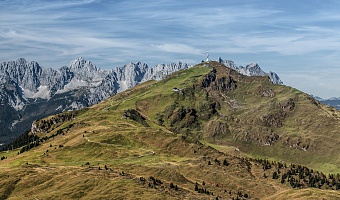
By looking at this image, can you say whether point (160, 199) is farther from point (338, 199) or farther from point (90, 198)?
point (338, 199)

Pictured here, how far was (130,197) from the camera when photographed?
19950cm

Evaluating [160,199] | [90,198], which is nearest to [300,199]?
[160,199]

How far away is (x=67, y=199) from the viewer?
19975cm

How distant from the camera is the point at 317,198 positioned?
198 meters

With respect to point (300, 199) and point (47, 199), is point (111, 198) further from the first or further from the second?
point (300, 199)

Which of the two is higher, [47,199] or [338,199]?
[338,199]

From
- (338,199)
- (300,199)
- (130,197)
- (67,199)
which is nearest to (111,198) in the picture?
(130,197)

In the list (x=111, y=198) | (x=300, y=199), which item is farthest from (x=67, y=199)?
(x=300, y=199)

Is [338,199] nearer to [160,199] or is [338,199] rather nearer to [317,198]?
[317,198]

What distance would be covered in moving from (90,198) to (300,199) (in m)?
116

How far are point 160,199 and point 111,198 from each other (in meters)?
26.9

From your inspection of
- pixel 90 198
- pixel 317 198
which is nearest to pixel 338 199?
pixel 317 198

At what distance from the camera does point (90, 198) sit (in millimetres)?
199500

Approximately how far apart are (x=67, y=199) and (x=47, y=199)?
1078 centimetres
